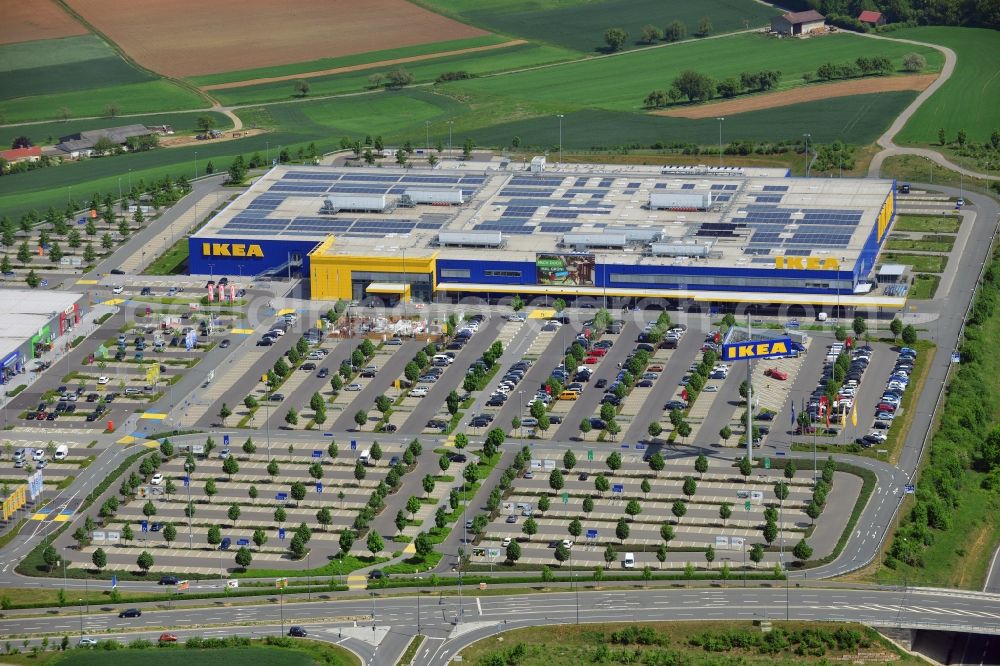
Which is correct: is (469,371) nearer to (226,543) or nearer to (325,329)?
(325,329)

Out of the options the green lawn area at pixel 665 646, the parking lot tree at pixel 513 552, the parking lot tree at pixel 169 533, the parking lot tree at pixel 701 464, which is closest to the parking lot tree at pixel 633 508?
the parking lot tree at pixel 701 464

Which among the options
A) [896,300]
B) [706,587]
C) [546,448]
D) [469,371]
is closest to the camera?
[706,587]

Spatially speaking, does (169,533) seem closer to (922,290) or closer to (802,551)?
(802,551)

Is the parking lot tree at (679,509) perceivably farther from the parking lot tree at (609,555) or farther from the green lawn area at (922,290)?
the green lawn area at (922,290)

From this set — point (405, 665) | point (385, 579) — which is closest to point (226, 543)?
point (385, 579)

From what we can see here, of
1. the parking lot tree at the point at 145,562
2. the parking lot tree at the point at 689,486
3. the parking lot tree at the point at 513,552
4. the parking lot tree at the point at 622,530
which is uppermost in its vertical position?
the parking lot tree at the point at 689,486
